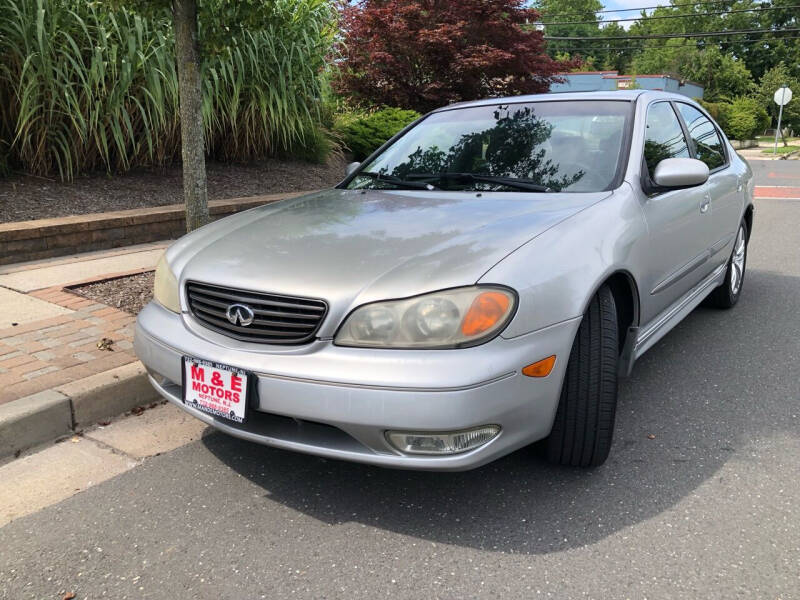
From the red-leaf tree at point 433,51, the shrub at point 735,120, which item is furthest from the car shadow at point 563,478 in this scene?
the shrub at point 735,120

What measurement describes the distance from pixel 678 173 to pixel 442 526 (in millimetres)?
1884

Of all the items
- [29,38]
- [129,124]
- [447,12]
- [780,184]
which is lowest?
[780,184]

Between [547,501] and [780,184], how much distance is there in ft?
53.5

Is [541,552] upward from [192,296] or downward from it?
downward

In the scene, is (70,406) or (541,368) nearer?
(541,368)

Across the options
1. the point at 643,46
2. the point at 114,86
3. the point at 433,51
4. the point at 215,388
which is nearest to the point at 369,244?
the point at 215,388

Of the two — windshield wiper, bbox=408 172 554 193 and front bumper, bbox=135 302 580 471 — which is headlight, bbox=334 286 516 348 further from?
windshield wiper, bbox=408 172 554 193

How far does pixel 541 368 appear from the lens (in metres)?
2.29

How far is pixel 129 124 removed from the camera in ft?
22.2

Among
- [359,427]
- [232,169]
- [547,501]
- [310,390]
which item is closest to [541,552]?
[547,501]

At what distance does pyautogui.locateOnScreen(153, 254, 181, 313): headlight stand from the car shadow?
67 centimetres

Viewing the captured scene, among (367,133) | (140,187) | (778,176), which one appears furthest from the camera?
(778,176)

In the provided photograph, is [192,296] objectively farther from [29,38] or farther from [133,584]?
[29,38]

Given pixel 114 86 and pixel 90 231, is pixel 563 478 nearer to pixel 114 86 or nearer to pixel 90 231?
pixel 90 231
